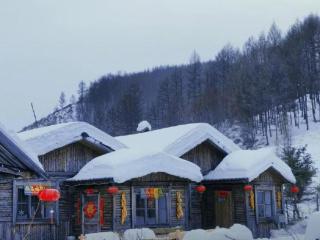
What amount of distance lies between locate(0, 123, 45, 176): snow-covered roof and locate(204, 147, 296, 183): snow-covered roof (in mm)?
14862

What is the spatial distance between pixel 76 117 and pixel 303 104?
198ft

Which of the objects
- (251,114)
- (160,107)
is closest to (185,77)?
(160,107)

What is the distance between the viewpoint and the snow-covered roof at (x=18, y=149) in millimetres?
10055

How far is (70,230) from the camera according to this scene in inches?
925

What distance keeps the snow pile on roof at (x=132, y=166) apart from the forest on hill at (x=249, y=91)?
35.3 meters

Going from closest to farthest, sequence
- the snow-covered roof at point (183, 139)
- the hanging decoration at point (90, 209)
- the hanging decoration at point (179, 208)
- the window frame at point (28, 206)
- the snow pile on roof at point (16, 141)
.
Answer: the snow pile on roof at point (16, 141), the window frame at point (28, 206), the hanging decoration at point (90, 209), the hanging decoration at point (179, 208), the snow-covered roof at point (183, 139)

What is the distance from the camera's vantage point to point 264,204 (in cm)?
2588

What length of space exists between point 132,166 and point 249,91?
4604 centimetres

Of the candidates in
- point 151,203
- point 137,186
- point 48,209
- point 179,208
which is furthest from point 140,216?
point 48,209

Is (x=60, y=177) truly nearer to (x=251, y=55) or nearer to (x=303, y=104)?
(x=303, y=104)

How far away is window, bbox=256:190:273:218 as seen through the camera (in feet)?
84.2

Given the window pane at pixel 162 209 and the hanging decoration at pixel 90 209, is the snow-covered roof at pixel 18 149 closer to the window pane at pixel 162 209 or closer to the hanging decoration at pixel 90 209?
the hanging decoration at pixel 90 209

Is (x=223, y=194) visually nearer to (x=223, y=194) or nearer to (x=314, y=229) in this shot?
(x=223, y=194)

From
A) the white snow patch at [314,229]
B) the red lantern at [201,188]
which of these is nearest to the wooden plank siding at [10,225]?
the red lantern at [201,188]
